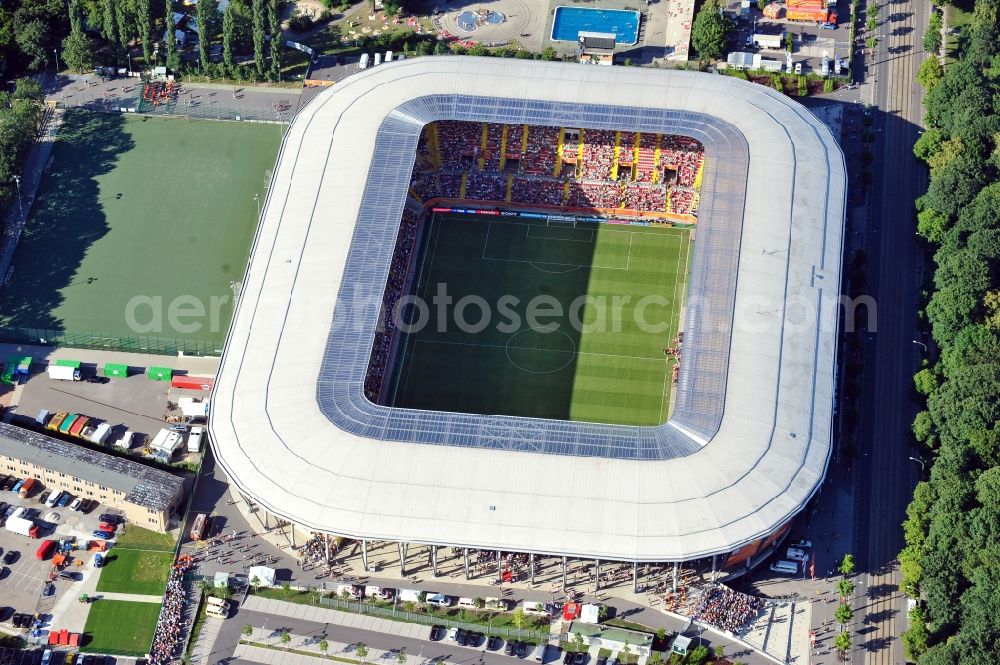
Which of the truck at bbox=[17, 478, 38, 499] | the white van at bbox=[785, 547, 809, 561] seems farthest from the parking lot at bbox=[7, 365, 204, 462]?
the white van at bbox=[785, 547, 809, 561]

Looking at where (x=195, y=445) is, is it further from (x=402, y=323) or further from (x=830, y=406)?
(x=830, y=406)

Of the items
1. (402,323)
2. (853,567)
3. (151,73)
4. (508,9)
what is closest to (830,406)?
(853,567)

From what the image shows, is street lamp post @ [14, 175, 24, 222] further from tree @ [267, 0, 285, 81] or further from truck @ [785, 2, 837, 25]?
truck @ [785, 2, 837, 25]

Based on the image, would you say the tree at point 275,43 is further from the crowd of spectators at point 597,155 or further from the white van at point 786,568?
the white van at point 786,568

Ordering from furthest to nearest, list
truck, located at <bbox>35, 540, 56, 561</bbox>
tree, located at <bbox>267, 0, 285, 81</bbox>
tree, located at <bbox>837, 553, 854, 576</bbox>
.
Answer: tree, located at <bbox>267, 0, 285, 81</bbox> → truck, located at <bbox>35, 540, 56, 561</bbox> → tree, located at <bbox>837, 553, 854, 576</bbox>

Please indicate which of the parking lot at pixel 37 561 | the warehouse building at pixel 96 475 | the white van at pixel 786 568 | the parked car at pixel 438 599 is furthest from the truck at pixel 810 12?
the parking lot at pixel 37 561

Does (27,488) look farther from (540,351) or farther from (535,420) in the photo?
(540,351)
